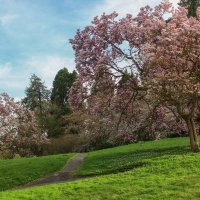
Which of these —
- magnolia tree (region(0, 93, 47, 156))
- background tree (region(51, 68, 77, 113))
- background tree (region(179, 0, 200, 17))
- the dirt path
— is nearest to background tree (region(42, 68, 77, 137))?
background tree (region(51, 68, 77, 113))

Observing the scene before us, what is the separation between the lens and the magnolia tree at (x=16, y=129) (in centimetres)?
3064

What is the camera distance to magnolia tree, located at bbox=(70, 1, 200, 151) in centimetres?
2223

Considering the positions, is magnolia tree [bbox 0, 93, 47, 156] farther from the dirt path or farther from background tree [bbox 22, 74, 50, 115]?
background tree [bbox 22, 74, 50, 115]

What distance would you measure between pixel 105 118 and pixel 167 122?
4347 millimetres

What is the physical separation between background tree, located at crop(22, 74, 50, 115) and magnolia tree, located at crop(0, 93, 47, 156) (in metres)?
48.6

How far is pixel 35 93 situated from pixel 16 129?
52683 mm

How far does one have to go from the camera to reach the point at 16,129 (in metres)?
31.4

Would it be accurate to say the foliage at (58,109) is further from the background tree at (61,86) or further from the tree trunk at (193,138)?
the tree trunk at (193,138)

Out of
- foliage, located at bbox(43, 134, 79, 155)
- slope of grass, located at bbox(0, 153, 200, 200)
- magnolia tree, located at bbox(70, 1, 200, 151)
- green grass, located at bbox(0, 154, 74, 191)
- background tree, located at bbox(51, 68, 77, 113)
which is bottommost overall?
slope of grass, located at bbox(0, 153, 200, 200)

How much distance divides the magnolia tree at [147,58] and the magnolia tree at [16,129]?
7693mm

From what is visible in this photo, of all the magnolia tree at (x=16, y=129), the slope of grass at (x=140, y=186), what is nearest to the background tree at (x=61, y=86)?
the magnolia tree at (x=16, y=129)

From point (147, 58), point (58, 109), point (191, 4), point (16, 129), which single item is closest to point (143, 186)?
point (147, 58)

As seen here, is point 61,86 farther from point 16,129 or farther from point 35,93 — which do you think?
point 16,129

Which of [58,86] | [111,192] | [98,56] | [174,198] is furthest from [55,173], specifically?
[58,86]
